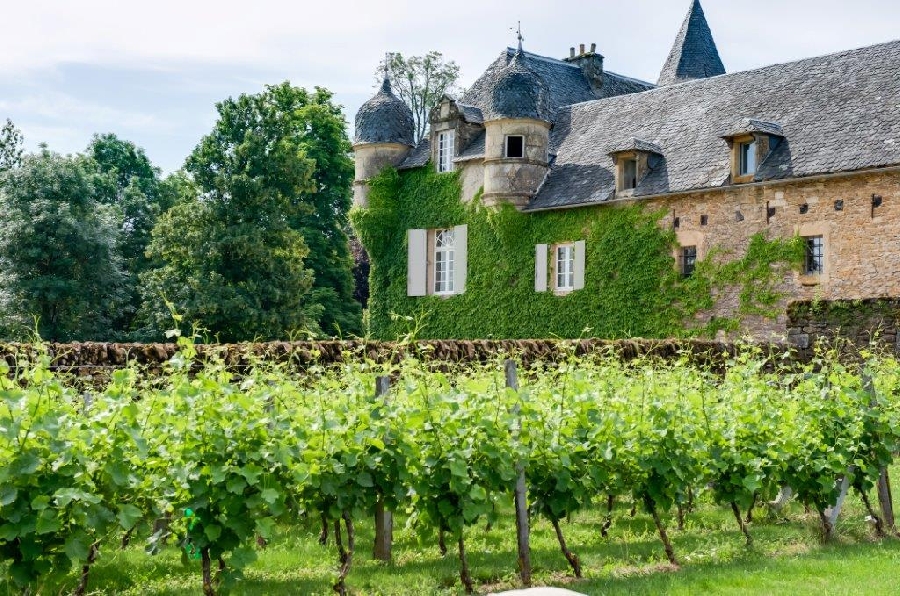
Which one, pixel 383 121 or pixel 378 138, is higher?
pixel 383 121

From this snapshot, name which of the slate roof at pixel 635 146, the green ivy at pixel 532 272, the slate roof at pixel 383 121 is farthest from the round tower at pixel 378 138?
the slate roof at pixel 635 146

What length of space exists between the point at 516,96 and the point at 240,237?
9425 mm

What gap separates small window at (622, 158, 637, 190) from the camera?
24797mm

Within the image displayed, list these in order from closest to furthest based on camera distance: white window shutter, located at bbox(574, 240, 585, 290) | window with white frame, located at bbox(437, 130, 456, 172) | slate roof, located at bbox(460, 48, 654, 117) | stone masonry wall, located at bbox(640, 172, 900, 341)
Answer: stone masonry wall, located at bbox(640, 172, 900, 341) → white window shutter, located at bbox(574, 240, 585, 290) → window with white frame, located at bbox(437, 130, 456, 172) → slate roof, located at bbox(460, 48, 654, 117)

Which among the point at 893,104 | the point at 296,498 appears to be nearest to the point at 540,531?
the point at 296,498

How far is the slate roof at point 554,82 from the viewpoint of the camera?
29.4 m

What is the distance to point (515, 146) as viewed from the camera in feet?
87.1

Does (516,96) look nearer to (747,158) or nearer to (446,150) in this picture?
(446,150)

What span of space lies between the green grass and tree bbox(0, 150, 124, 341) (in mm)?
26172

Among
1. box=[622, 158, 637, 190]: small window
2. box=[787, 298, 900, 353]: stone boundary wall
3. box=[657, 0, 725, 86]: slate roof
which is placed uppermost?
box=[657, 0, 725, 86]: slate roof

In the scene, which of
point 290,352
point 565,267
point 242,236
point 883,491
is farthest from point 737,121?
point 290,352

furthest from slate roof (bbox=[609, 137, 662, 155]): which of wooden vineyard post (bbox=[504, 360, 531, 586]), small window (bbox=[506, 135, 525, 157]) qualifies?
wooden vineyard post (bbox=[504, 360, 531, 586])

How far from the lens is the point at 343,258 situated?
38656 mm

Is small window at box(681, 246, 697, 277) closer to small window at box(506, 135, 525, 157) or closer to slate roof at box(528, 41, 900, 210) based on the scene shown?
slate roof at box(528, 41, 900, 210)
